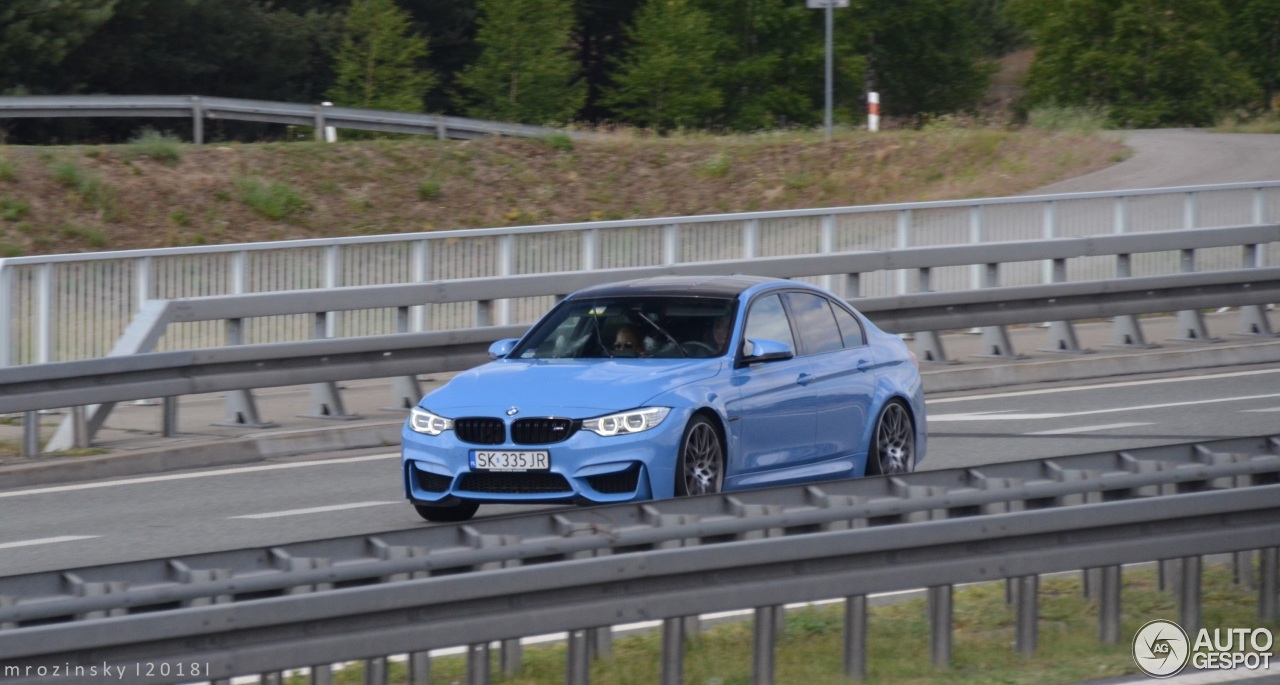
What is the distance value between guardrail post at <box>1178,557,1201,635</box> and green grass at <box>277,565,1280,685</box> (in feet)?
0.67

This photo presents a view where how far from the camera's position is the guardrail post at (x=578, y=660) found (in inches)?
254

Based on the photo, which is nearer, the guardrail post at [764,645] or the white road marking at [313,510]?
the guardrail post at [764,645]

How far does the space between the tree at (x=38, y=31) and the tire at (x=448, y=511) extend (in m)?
34.8

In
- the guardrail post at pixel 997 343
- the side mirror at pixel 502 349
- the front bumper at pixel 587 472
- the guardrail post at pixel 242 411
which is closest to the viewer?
the front bumper at pixel 587 472

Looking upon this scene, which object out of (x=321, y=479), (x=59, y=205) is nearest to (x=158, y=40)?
(x=59, y=205)

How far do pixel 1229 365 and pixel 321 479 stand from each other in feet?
31.1

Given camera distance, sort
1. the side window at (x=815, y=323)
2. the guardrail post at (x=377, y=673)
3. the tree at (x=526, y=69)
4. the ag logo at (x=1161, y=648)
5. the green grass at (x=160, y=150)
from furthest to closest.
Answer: the tree at (x=526, y=69)
the green grass at (x=160, y=150)
the side window at (x=815, y=323)
the ag logo at (x=1161, y=648)
the guardrail post at (x=377, y=673)

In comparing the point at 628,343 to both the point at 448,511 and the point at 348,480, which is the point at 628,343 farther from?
the point at 348,480

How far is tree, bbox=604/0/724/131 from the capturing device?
2224 inches

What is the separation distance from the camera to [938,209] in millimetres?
22609

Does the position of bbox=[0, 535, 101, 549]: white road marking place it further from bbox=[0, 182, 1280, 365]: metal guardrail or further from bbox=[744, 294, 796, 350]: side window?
bbox=[0, 182, 1280, 365]: metal guardrail

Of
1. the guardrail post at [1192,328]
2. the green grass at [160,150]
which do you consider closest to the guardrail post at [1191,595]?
the guardrail post at [1192,328]

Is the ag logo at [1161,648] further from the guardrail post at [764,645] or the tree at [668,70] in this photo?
the tree at [668,70]

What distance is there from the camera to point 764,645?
6.69 meters
